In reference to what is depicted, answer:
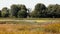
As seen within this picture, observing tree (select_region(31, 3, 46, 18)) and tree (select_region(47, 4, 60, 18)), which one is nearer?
tree (select_region(47, 4, 60, 18))

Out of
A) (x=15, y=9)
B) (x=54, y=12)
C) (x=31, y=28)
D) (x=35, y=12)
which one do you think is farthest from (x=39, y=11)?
(x=31, y=28)

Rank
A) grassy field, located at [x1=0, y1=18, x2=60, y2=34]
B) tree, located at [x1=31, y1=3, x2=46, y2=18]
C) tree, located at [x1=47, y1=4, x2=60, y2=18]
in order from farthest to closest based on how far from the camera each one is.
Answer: tree, located at [x1=31, y1=3, x2=46, y2=18] < tree, located at [x1=47, y1=4, x2=60, y2=18] < grassy field, located at [x1=0, y1=18, x2=60, y2=34]

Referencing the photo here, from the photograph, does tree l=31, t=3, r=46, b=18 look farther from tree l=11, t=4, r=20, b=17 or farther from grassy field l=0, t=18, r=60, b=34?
grassy field l=0, t=18, r=60, b=34

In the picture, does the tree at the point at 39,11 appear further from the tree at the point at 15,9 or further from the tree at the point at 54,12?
the tree at the point at 15,9

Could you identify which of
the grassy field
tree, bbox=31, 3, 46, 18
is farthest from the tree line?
the grassy field

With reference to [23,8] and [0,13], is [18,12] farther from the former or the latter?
[0,13]

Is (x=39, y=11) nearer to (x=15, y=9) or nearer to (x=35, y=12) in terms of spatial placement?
(x=35, y=12)

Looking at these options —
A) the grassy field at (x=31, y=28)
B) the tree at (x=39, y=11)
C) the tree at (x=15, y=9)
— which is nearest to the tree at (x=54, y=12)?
the tree at (x=39, y=11)

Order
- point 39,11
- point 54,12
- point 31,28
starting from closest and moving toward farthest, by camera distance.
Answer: point 31,28
point 54,12
point 39,11

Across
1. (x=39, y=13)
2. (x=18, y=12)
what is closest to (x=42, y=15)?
(x=39, y=13)

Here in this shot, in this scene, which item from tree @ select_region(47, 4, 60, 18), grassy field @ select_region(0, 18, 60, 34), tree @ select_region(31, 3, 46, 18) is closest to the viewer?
grassy field @ select_region(0, 18, 60, 34)

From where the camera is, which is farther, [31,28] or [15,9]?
[15,9]

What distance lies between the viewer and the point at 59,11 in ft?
163

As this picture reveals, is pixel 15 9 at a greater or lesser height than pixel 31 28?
lesser
